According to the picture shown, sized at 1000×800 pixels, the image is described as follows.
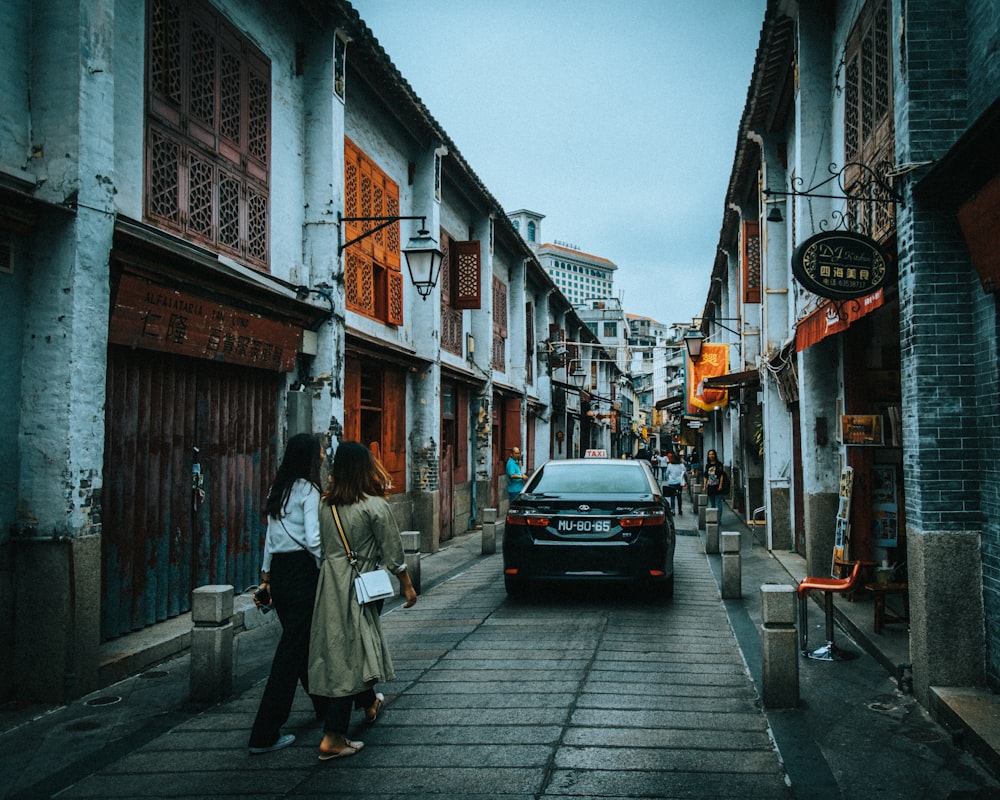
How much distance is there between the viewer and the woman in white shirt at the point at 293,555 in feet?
16.0

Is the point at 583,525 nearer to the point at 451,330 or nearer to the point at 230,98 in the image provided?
the point at 230,98

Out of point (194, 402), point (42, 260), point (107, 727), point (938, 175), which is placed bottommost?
point (107, 727)

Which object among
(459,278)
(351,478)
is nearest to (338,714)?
(351,478)

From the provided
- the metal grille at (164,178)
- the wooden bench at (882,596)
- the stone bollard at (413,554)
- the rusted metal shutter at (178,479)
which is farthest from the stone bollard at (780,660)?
the metal grille at (164,178)

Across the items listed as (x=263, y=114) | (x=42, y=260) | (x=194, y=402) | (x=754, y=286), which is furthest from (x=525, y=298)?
(x=42, y=260)

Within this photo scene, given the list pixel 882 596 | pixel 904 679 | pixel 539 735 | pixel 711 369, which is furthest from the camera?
pixel 711 369

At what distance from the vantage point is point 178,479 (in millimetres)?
7816

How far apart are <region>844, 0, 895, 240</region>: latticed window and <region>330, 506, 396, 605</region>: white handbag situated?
535 cm

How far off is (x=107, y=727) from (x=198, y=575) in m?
2.97

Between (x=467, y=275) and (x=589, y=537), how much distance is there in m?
9.67

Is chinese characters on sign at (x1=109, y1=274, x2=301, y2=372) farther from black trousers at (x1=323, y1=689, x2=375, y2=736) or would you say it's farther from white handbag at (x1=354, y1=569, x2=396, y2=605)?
black trousers at (x1=323, y1=689, x2=375, y2=736)

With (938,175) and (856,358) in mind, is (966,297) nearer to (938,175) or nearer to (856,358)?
(938,175)

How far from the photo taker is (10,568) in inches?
226

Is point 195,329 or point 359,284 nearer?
point 195,329
